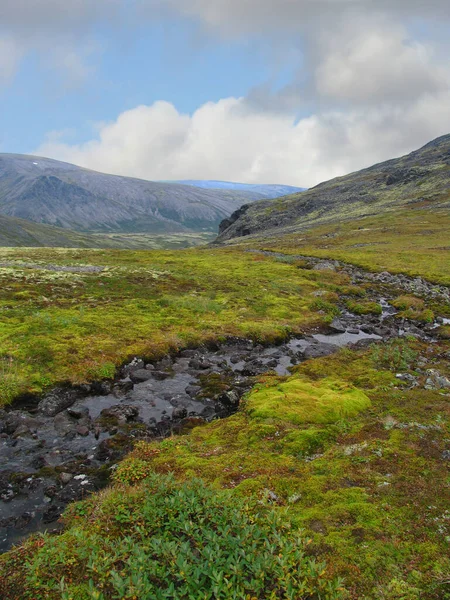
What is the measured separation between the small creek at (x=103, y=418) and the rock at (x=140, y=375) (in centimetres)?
6

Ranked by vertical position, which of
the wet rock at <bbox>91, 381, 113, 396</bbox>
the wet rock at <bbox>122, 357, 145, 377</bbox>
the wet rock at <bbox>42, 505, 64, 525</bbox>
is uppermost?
the wet rock at <bbox>122, 357, 145, 377</bbox>

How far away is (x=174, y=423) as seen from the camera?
18.1 metres

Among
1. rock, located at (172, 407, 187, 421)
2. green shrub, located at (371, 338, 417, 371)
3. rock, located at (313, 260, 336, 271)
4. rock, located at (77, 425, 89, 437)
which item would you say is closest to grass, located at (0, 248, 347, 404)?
rock, located at (77, 425, 89, 437)

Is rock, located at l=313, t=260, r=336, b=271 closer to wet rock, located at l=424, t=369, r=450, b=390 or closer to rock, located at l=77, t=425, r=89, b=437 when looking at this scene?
wet rock, located at l=424, t=369, r=450, b=390

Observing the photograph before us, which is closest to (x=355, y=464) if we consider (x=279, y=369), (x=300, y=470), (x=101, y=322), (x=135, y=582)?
(x=300, y=470)

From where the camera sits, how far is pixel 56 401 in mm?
19516

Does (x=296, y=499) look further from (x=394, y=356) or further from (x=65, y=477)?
(x=394, y=356)

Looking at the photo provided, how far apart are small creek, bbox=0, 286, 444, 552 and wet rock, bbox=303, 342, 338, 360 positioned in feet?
0.25

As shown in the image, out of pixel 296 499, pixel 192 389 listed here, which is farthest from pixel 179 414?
pixel 296 499

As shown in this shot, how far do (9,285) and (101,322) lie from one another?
1666 centimetres

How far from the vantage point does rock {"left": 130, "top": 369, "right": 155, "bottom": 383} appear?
75.2 feet

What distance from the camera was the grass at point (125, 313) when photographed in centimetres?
2333

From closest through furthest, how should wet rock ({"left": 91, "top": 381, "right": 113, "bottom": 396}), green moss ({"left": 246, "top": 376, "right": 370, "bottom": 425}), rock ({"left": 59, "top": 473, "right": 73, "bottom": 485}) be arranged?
1. rock ({"left": 59, "top": 473, "right": 73, "bottom": 485})
2. green moss ({"left": 246, "top": 376, "right": 370, "bottom": 425})
3. wet rock ({"left": 91, "top": 381, "right": 113, "bottom": 396})

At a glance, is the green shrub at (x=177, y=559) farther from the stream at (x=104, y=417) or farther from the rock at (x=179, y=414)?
the rock at (x=179, y=414)
